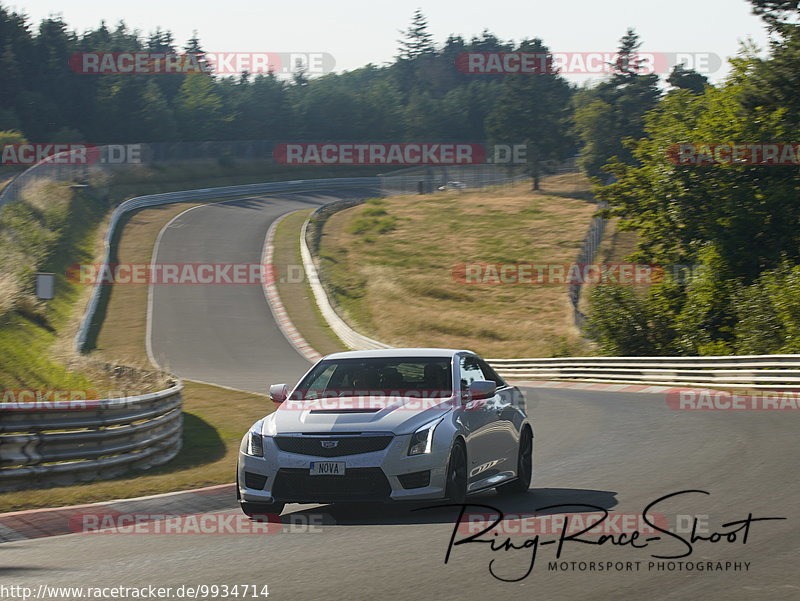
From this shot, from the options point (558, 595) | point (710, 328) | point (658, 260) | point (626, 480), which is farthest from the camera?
point (658, 260)

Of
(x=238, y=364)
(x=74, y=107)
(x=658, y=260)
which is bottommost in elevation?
(x=238, y=364)

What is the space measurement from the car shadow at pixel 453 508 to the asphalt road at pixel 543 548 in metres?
0.02

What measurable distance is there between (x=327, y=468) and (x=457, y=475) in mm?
1169

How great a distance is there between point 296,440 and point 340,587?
8.63 ft

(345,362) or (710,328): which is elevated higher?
(345,362)

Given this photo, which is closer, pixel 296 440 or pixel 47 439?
pixel 296 440

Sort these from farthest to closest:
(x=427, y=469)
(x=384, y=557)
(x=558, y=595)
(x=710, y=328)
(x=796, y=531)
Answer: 1. (x=710, y=328)
2. (x=427, y=469)
3. (x=796, y=531)
4. (x=384, y=557)
5. (x=558, y=595)

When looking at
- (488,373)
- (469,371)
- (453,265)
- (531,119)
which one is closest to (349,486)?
(469,371)

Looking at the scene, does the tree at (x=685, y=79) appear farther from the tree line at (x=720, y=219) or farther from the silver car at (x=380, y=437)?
the silver car at (x=380, y=437)

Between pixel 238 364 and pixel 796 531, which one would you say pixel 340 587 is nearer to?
pixel 796 531

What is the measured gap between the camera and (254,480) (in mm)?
9195

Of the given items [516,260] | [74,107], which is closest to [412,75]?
[74,107]

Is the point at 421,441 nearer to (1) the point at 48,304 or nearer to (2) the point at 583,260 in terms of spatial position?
(1) the point at 48,304

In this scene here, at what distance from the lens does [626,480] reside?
36.9 ft
